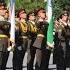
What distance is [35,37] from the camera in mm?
9602

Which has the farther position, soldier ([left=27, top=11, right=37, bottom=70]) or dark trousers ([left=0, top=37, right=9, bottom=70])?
soldier ([left=27, top=11, right=37, bottom=70])

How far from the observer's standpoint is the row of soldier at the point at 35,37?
9281 mm

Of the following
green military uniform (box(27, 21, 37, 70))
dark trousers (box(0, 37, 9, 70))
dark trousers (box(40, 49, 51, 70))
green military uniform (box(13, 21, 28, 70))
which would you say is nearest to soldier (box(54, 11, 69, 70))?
dark trousers (box(40, 49, 51, 70))

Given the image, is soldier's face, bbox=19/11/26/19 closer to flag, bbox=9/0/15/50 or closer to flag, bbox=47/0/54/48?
flag, bbox=9/0/15/50

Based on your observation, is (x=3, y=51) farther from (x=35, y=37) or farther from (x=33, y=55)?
(x=33, y=55)

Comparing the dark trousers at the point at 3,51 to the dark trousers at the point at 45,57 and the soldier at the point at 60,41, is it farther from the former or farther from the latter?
the soldier at the point at 60,41

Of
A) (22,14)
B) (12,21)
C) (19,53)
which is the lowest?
(19,53)

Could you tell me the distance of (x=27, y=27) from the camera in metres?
9.47

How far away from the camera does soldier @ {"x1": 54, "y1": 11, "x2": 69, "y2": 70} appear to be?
9859 millimetres

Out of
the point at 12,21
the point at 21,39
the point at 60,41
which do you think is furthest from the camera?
the point at 60,41

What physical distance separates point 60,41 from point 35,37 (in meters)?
0.66

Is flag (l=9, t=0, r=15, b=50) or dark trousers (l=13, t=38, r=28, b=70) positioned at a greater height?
flag (l=9, t=0, r=15, b=50)

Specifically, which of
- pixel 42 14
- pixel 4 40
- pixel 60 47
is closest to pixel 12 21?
pixel 4 40

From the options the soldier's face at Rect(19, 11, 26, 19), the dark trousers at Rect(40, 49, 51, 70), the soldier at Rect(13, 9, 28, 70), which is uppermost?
the soldier's face at Rect(19, 11, 26, 19)
